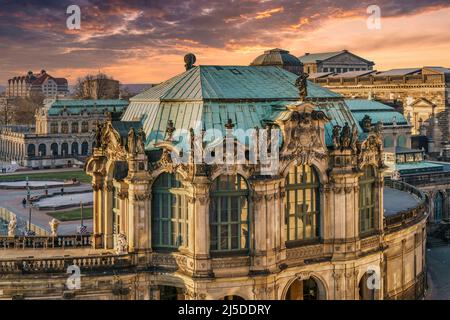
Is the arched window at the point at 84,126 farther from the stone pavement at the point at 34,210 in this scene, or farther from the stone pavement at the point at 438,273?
the stone pavement at the point at 438,273

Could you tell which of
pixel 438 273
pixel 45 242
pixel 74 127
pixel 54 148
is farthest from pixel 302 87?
pixel 74 127

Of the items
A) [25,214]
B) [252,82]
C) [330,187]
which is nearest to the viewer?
[330,187]

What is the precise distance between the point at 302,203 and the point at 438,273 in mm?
23781

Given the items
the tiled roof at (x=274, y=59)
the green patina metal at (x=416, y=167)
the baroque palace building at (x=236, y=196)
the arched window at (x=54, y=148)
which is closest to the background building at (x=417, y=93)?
the tiled roof at (x=274, y=59)

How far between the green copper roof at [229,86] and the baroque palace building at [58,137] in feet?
389

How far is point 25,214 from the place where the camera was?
285 ft

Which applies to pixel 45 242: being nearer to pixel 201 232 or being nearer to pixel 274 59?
pixel 201 232

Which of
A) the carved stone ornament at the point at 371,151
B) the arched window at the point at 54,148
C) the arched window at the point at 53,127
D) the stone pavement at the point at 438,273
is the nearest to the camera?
the carved stone ornament at the point at 371,151

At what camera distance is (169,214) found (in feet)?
128

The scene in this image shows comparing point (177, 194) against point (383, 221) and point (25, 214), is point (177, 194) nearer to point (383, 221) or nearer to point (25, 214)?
point (383, 221)

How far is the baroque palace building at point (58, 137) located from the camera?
161 meters
